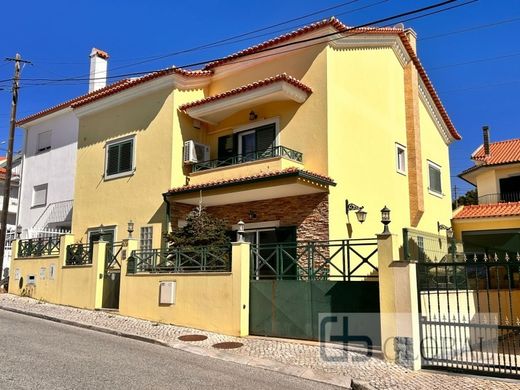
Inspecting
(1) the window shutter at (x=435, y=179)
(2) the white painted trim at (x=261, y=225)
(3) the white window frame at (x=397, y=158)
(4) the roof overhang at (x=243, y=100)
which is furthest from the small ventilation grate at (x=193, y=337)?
(1) the window shutter at (x=435, y=179)

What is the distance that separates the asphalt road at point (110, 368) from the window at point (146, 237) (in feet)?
19.6

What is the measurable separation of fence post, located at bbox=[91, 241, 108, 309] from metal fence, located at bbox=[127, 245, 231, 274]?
1.51m

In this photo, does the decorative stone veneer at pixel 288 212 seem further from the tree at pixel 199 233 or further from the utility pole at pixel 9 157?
the utility pole at pixel 9 157

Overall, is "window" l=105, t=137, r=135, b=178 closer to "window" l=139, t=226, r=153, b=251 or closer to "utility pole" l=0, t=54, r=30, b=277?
"window" l=139, t=226, r=153, b=251

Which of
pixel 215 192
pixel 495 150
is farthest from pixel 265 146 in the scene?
pixel 495 150

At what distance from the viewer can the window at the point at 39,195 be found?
2328 centimetres

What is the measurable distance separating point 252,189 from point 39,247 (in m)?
8.75

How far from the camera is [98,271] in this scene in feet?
48.9

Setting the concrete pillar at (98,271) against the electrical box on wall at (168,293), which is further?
the concrete pillar at (98,271)

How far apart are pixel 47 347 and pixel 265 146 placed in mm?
8972

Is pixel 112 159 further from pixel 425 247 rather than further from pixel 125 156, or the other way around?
pixel 425 247

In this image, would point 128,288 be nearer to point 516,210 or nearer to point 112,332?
point 112,332

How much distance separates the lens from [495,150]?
30.3 m

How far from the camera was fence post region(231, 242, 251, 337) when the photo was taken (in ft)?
36.9
